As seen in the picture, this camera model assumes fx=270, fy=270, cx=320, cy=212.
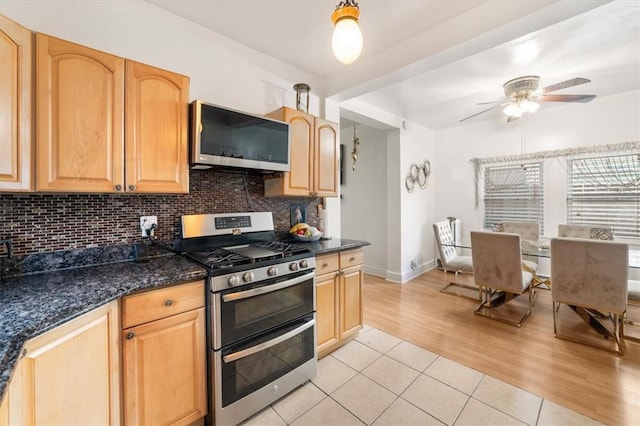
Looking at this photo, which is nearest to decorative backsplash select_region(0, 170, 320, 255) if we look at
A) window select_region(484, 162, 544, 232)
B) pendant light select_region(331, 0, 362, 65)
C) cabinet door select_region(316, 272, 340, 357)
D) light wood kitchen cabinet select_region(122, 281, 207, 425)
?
light wood kitchen cabinet select_region(122, 281, 207, 425)

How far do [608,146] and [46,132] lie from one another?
209 inches

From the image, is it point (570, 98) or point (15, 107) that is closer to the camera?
point (15, 107)

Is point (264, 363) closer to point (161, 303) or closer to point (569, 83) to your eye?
point (161, 303)

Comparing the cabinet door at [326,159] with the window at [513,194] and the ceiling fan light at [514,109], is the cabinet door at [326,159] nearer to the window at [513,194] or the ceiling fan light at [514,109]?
the ceiling fan light at [514,109]

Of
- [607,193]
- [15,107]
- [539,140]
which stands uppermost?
[539,140]

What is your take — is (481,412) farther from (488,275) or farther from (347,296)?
(488,275)

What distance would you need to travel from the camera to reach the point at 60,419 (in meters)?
0.98

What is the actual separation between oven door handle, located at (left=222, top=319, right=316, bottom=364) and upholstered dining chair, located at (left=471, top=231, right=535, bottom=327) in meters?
2.08

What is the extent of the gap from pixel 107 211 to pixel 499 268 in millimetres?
3433

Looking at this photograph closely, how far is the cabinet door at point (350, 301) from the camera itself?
2.24 metres

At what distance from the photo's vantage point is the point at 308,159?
236 centimetres

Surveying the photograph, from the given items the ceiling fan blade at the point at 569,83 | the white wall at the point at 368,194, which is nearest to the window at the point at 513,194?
the white wall at the point at 368,194

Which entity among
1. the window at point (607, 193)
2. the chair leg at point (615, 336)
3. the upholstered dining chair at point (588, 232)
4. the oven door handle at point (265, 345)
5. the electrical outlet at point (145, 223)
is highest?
the window at point (607, 193)

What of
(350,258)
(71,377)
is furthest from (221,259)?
(350,258)
